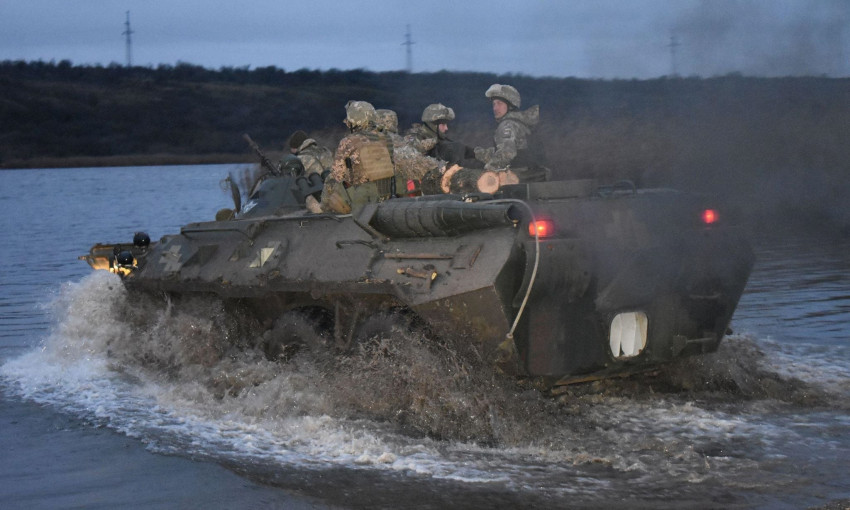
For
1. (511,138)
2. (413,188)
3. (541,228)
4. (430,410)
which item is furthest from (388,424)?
(511,138)

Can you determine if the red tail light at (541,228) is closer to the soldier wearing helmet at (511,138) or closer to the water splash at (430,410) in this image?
the water splash at (430,410)

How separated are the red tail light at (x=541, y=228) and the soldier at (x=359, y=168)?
221 centimetres

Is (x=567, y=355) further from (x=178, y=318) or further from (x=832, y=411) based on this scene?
(x=178, y=318)

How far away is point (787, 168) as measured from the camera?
1603cm

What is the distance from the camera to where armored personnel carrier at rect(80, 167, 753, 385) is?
23.6 feet

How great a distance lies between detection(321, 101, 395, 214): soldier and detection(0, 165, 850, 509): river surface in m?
1.29

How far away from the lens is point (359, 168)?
362 inches

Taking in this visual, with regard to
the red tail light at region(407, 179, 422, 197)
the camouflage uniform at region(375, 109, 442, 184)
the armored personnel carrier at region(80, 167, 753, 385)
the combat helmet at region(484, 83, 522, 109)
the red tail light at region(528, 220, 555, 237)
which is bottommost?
the armored personnel carrier at region(80, 167, 753, 385)

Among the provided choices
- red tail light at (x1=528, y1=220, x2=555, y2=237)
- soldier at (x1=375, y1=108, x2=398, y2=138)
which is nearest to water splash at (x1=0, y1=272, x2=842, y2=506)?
red tail light at (x1=528, y1=220, x2=555, y2=237)

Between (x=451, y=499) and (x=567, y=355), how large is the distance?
1.77m

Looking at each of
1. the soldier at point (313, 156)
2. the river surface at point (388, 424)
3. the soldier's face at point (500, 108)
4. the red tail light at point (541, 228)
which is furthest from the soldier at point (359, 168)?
the red tail light at point (541, 228)

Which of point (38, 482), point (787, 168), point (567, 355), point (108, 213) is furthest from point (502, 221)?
point (108, 213)

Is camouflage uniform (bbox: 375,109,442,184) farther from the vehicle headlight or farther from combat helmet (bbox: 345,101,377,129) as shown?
the vehicle headlight

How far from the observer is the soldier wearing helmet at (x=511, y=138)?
902cm
